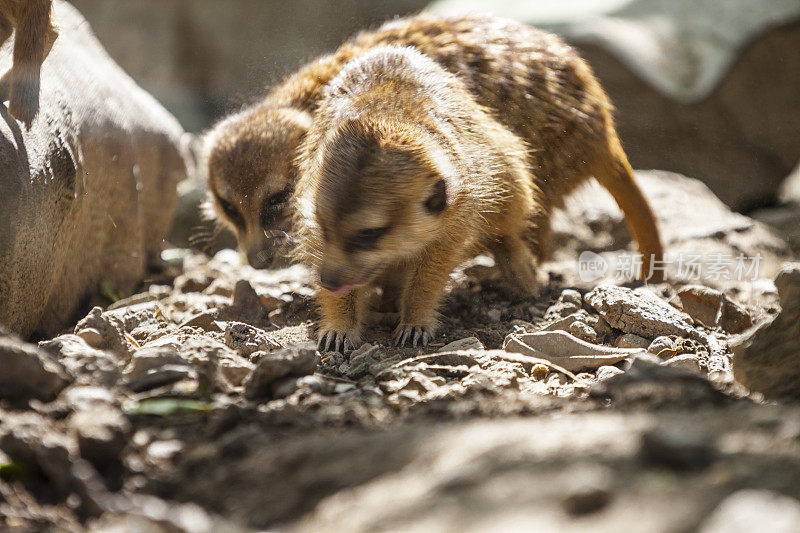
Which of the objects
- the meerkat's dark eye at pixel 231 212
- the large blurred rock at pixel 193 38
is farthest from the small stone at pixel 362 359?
the large blurred rock at pixel 193 38

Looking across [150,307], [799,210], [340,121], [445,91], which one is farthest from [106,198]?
[799,210]

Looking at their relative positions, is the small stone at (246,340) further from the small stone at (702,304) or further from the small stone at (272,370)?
the small stone at (702,304)

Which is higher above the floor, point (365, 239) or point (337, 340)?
point (365, 239)

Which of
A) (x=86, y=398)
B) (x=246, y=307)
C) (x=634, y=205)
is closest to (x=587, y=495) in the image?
(x=86, y=398)

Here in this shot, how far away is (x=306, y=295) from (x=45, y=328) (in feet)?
3.92

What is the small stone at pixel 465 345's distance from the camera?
9.14 feet

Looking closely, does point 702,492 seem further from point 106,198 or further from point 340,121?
point 106,198

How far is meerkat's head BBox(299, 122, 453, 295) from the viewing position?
2.76m

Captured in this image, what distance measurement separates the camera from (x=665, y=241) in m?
4.65

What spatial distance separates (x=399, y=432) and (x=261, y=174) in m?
2.50

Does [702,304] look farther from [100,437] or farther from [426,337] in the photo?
[100,437]

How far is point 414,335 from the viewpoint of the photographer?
10.1ft

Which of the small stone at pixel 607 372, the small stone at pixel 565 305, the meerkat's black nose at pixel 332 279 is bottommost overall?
the small stone at pixel 565 305

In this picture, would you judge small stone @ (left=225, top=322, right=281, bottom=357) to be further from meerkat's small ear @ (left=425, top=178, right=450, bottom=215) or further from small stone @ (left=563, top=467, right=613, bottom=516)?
small stone @ (left=563, top=467, right=613, bottom=516)
